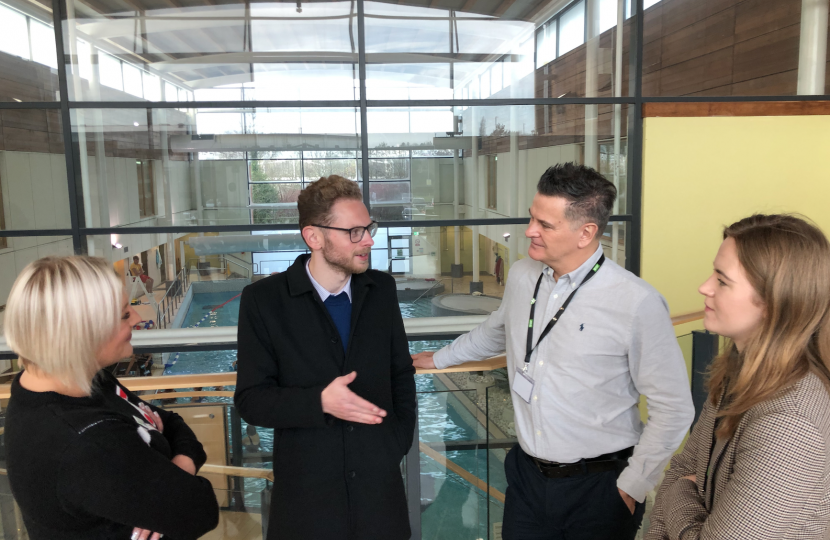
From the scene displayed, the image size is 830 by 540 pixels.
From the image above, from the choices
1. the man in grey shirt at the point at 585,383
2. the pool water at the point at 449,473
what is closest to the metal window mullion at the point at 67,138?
the pool water at the point at 449,473

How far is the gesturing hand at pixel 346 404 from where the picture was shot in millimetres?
1659

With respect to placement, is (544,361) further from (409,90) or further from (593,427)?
(409,90)

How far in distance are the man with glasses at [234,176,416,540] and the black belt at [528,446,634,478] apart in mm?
458

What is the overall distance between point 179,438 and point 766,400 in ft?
4.45

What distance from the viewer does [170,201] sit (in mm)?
5301

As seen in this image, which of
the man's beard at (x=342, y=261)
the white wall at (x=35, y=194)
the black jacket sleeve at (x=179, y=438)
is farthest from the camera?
the white wall at (x=35, y=194)

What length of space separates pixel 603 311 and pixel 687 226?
11.1 ft

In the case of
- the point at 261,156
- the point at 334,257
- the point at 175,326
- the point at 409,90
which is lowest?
the point at 175,326

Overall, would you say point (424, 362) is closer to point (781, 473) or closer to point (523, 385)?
point (523, 385)

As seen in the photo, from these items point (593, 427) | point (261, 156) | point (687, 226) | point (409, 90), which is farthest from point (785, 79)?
point (593, 427)

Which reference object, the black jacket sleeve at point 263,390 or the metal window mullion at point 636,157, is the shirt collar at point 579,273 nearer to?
the black jacket sleeve at point 263,390

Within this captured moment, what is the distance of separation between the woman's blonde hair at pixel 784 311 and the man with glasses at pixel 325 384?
3.10 feet

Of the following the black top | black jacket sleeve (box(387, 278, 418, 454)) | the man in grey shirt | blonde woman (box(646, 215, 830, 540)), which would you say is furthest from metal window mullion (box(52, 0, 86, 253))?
blonde woman (box(646, 215, 830, 540))

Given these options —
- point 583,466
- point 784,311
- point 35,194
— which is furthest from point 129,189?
point 784,311
